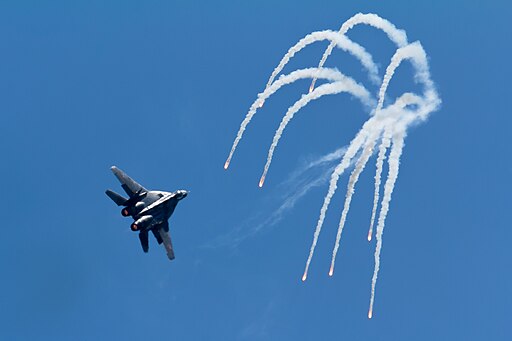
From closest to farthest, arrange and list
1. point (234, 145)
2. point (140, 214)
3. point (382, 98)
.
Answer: point (382, 98) < point (234, 145) < point (140, 214)

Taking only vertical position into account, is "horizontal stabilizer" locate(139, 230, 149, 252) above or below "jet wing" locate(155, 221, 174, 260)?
below

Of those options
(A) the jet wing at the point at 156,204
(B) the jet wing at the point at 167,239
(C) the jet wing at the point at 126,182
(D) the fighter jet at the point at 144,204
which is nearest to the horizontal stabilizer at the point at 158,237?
(B) the jet wing at the point at 167,239

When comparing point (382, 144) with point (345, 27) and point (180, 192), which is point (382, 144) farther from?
point (180, 192)

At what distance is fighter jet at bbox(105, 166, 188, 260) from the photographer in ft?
303

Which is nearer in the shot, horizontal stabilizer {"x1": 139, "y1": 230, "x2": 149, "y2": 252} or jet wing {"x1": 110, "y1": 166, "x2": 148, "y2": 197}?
jet wing {"x1": 110, "y1": 166, "x2": 148, "y2": 197}

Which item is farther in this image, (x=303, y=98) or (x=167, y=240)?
(x=167, y=240)

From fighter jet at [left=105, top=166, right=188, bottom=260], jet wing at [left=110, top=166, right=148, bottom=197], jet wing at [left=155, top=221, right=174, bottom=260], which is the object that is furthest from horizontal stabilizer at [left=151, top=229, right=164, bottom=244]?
jet wing at [left=110, top=166, right=148, bottom=197]

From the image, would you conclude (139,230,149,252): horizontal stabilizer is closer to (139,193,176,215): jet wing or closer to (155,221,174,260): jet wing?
(155,221,174,260): jet wing

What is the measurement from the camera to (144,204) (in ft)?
306

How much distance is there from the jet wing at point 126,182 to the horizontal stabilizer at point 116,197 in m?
0.95

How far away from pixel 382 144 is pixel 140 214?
3030cm

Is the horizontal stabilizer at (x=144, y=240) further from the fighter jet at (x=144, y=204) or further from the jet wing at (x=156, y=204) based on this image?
the jet wing at (x=156, y=204)

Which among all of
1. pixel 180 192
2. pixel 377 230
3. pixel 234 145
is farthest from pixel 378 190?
pixel 180 192

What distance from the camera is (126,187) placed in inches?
3647
